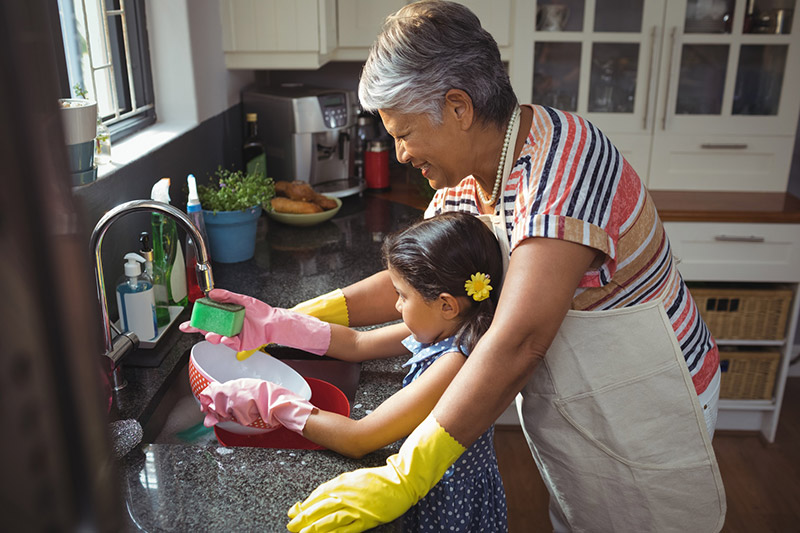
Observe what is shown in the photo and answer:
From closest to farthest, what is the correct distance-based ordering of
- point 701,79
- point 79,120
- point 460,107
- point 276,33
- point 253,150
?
point 460,107, point 79,120, point 276,33, point 253,150, point 701,79

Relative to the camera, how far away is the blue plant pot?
1717 mm

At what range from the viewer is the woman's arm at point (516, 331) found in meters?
0.89

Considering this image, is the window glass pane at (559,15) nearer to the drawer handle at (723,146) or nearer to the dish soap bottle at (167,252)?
the drawer handle at (723,146)

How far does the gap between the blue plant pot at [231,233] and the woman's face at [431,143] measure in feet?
2.48

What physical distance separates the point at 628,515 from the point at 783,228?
1738 millimetres

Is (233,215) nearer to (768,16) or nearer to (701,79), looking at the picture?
(701,79)

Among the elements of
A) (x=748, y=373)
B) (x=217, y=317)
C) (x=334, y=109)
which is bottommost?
(x=748, y=373)

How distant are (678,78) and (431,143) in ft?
Result: 6.17

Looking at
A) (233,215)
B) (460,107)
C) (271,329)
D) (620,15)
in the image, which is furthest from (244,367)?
(620,15)

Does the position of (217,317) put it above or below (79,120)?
below

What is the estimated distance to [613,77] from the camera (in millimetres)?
2619

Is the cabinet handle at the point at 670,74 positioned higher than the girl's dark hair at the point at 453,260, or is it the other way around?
the cabinet handle at the point at 670,74

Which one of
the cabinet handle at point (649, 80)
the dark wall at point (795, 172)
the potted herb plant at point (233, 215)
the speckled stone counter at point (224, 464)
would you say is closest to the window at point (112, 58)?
the potted herb plant at point (233, 215)

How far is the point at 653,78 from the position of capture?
2.55 metres
